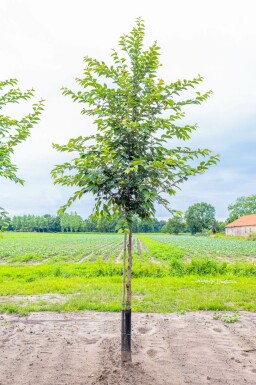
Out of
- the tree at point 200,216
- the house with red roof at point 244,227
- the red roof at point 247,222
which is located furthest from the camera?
the tree at point 200,216

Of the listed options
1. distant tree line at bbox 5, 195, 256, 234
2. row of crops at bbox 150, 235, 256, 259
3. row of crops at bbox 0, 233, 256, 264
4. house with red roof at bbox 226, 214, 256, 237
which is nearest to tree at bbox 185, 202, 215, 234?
distant tree line at bbox 5, 195, 256, 234

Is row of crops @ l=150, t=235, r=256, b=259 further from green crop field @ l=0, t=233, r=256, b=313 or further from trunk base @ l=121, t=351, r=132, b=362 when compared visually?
trunk base @ l=121, t=351, r=132, b=362

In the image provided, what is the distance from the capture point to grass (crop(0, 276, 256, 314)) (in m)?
9.41

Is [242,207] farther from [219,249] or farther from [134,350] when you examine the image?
[134,350]

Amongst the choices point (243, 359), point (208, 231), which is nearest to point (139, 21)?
point (243, 359)

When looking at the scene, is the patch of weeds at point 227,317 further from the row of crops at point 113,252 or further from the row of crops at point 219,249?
the row of crops at point 219,249

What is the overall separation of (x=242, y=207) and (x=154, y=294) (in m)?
99.8

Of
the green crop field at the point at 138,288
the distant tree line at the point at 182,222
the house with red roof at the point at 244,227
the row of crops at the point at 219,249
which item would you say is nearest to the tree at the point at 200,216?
the distant tree line at the point at 182,222

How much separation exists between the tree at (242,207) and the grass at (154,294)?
94.0 meters

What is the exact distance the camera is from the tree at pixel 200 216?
4500 inches

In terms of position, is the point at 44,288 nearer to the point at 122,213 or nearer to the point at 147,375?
the point at 147,375

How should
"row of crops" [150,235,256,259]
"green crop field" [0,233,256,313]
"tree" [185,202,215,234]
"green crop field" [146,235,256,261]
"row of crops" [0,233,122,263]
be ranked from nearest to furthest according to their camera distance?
1. "green crop field" [0,233,256,313]
2. "row of crops" [0,233,122,263]
3. "green crop field" [146,235,256,261]
4. "row of crops" [150,235,256,259]
5. "tree" [185,202,215,234]

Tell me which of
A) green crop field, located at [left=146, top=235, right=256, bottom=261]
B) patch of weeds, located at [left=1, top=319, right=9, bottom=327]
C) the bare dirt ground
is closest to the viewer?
the bare dirt ground

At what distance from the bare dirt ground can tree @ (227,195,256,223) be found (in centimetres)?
9990
